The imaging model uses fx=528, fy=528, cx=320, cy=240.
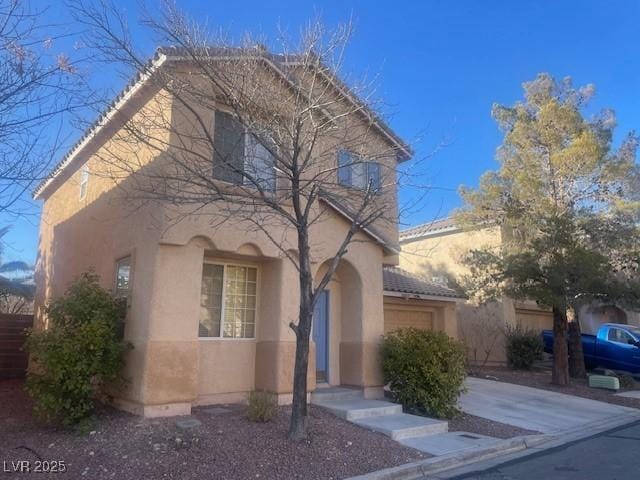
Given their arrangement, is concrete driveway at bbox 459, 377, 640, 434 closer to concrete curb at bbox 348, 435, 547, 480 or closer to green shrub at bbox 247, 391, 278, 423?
concrete curb at bbox 348, 435, 547, 480

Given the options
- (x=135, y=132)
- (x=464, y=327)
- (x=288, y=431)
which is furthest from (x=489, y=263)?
(x=135, y=132)

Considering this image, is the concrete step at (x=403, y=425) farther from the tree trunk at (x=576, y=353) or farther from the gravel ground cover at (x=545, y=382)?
the tree trunk at (x=576, y=353)

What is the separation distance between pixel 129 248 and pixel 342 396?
5449 mm

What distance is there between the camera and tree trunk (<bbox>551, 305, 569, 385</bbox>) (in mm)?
16094

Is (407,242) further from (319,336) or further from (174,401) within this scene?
(174,401)

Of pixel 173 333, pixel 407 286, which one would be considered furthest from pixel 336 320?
pixel 407 286

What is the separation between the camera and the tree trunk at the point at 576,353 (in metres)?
18.0

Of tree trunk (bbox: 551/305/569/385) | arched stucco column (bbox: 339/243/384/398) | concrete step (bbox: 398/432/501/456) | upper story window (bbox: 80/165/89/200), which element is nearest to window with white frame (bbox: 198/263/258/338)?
arched stucco column (bbox: 339/243/384/398)

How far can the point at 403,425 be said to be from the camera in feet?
31.7

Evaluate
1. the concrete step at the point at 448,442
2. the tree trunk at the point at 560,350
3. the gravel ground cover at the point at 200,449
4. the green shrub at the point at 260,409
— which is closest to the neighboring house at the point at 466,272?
the tree trunk at the point at 560,350

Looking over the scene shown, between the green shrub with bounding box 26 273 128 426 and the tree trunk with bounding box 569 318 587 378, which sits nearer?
the green shrub with bounding box 26 273 128 426

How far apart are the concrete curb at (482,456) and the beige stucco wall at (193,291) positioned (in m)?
3.52

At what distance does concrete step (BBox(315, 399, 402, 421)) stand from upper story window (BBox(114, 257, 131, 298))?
4606 millimetres

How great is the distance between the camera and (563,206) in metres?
17.4
